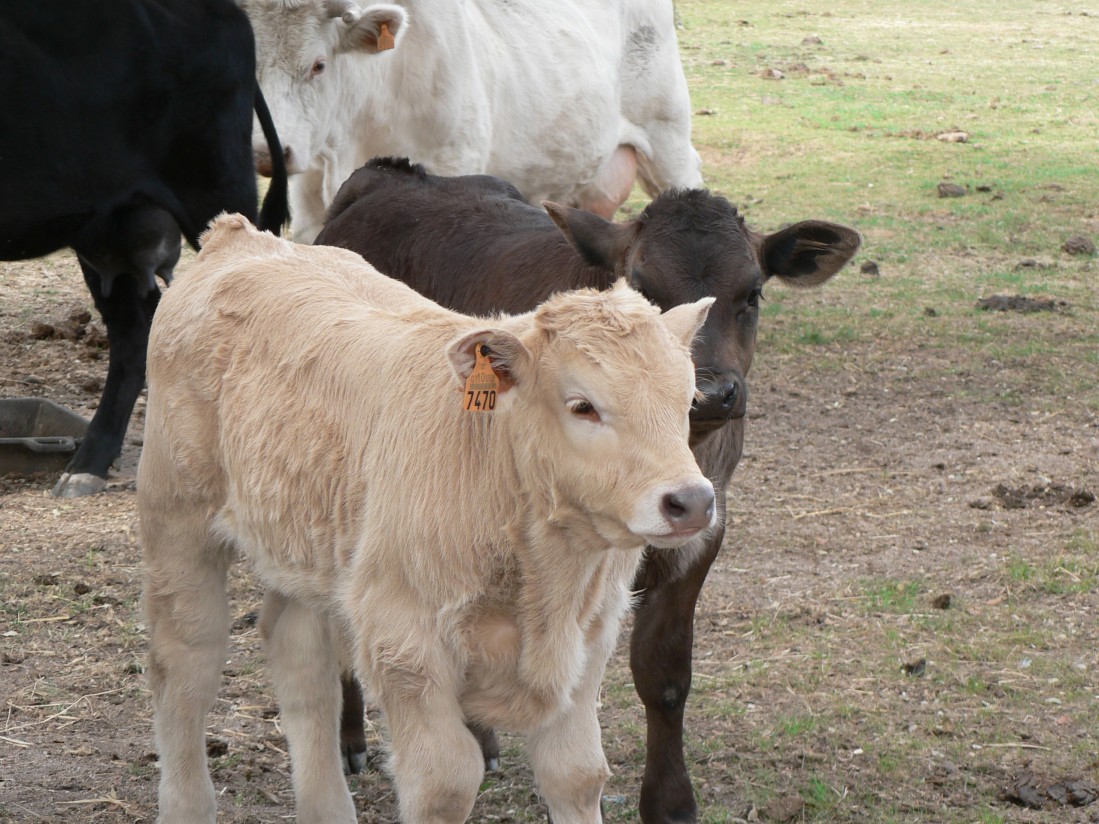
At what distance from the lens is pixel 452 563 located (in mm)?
2830

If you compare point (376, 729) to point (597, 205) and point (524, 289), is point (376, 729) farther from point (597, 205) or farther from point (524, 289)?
point (597, 205)

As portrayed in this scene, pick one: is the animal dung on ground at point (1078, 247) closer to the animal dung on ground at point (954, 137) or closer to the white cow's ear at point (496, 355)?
the animal dung on ground at point (954, 137)

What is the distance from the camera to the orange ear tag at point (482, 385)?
8.77 ft

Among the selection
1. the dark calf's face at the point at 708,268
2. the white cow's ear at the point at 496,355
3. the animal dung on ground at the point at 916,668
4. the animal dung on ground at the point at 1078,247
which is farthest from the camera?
the animal dung on ground at the point at 1078,247

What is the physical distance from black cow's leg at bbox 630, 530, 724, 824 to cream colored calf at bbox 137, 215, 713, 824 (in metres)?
0.68

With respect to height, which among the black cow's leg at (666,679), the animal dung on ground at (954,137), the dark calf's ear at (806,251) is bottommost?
the animal dung on ground at (954,137)

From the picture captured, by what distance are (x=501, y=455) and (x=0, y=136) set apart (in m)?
3.82

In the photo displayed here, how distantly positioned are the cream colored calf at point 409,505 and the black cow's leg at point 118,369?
296cm

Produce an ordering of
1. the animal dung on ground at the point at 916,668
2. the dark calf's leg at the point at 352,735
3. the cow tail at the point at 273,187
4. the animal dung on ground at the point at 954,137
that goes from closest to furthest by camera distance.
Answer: the dark calf's leg at the point at 352,735, the animal dung on ground at the point at 916,668, the cow tail at the point at 273,187, the animal dung on ground at the point at 954,137

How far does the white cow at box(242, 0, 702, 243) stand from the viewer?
670 centimetres

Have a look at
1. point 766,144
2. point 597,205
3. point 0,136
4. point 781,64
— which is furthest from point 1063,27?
point 0,136

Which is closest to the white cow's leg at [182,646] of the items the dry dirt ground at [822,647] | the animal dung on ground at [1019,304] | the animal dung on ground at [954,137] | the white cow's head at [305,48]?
the dry dirt ground at [822,647]

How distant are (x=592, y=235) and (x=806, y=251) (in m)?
0.66

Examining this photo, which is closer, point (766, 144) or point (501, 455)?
point (501, 455)
